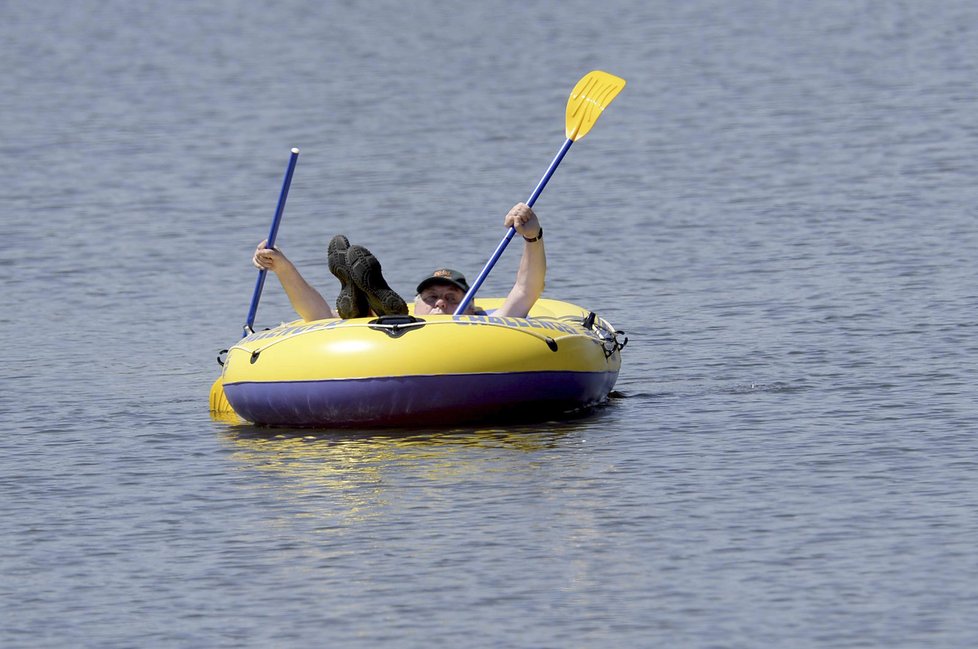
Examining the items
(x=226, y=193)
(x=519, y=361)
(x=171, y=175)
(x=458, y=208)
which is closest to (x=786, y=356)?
(x=519, y=361)

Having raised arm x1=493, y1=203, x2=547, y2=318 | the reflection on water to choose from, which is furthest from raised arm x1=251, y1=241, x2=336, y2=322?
raised arm x1=493, y1=203, x2=547, y2=318

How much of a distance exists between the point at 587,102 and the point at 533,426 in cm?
268

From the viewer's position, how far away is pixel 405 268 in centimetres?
2014

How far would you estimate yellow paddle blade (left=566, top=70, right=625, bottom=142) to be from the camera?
1468 centimetres

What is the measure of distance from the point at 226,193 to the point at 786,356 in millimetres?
12133

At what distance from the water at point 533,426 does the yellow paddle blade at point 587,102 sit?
1.75 meters

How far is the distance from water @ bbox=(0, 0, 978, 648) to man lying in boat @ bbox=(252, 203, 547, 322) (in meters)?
0.78

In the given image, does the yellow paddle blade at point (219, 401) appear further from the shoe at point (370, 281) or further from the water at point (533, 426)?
→ the shoe at point (370, 281)

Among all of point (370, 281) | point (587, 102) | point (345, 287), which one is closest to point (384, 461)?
point (370, 281)

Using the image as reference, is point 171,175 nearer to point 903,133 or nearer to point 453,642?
point 903,133

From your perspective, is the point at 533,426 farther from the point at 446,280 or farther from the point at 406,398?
the point at 446,280

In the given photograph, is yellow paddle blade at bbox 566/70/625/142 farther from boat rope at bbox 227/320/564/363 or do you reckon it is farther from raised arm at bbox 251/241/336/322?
raised arm at bbox 251/241/336/322

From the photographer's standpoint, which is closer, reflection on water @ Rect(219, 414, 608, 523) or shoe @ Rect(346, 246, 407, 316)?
reflection on water @ Rect(219, 414, 608, 523)

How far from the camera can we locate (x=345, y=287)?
13141mm
